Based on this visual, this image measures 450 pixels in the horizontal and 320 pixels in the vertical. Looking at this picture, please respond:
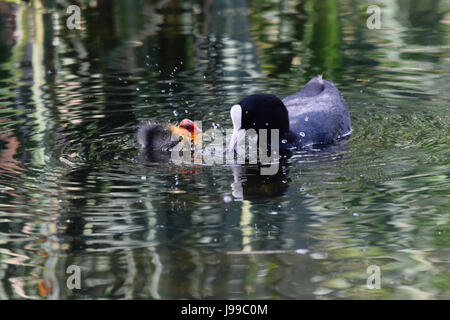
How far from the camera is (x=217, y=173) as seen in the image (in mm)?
5137

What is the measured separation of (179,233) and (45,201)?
0.90m

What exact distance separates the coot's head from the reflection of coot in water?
458 millimetres

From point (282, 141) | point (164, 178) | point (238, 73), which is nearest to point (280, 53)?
point (238, 73)

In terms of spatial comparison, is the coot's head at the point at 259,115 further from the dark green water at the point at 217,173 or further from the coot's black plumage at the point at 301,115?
the dark green water at the point at 217,173

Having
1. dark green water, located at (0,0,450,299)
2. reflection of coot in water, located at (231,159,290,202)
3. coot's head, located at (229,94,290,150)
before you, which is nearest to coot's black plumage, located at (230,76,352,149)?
coot's head, located at (229,94,290,150)

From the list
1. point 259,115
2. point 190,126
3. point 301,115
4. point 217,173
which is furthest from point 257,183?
point 301,115

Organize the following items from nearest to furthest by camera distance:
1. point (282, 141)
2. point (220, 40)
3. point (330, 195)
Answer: point (330, 195)
point (282, 141)
point (220, 40)

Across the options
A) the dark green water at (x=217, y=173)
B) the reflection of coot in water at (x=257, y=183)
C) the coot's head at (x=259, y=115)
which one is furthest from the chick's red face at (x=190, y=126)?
the reflection of coot in water at (x=257, y=183)

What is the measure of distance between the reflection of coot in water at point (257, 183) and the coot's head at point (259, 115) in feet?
1.50

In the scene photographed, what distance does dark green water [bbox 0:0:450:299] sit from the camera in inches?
144

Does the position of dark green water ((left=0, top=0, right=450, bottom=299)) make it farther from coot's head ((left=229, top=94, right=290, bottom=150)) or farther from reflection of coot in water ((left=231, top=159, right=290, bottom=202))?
coot's head ((left=229, top=94, right=290, bottom=150))
